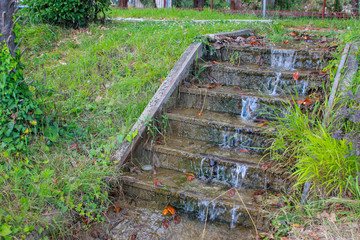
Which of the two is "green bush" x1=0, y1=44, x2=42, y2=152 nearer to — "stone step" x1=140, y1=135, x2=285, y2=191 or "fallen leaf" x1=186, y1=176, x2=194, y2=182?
"stone step" x1=140, y1=135, x2=285, y2=191

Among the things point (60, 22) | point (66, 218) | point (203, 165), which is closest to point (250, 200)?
point (203, 165)

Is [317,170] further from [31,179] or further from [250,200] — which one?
[31,179]

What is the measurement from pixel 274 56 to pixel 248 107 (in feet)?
4.20

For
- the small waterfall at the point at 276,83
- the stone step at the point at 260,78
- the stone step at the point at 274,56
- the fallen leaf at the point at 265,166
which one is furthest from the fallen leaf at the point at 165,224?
the stone step at the point at 274,56

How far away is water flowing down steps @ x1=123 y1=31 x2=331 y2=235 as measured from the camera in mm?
3135

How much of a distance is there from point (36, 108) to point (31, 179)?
0.81 meters

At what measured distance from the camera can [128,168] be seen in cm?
362

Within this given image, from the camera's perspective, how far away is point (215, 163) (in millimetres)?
3434

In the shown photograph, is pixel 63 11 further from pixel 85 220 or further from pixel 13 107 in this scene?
pixel 85 220

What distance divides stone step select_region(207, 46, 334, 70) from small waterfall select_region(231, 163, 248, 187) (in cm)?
220

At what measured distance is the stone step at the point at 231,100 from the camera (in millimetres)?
3904

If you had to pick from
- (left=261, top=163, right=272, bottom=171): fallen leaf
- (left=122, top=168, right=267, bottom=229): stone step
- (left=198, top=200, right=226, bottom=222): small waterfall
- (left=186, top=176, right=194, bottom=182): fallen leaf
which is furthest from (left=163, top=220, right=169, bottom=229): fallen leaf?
(left=261, top=163, right=272, bottom=171): fallen leaf

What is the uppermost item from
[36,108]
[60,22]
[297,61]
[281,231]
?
[60,22]

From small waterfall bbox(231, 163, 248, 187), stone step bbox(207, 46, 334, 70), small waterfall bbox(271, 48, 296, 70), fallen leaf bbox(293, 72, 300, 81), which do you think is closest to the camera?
small waterfall bbox(231, 163, 248, 187)
